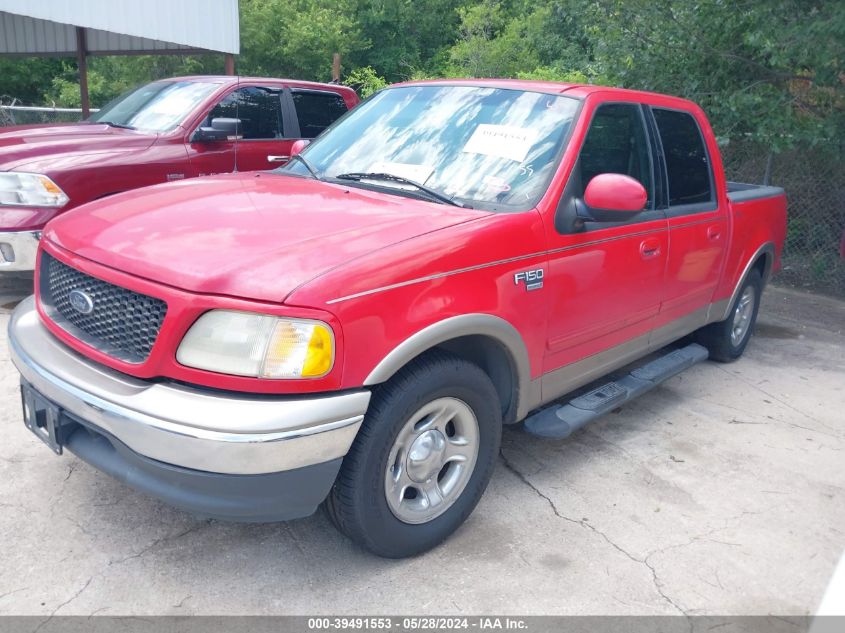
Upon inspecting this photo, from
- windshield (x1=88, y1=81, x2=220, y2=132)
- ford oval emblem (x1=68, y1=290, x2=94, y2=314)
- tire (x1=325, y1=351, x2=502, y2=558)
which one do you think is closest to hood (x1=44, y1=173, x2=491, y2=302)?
ford oval emblem (x1=68, y1=290, x2=94, y2=314)

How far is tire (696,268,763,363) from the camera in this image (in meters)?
5.46

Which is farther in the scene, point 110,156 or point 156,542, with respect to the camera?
point 110,156

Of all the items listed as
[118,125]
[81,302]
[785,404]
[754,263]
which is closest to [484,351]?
[81,302]

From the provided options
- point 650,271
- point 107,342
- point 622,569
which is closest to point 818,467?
point 650,271

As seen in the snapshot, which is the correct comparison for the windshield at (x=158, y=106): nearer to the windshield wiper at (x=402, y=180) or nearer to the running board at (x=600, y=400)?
the windshield wiper at (x=402, y=180)

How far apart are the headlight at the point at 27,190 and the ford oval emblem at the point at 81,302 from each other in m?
3.19

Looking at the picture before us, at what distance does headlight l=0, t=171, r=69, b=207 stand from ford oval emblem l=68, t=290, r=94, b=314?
3192mm

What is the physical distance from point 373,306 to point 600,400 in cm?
172

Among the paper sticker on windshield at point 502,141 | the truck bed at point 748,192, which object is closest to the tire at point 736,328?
the truck bed at point 748,192

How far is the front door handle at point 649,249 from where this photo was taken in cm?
389

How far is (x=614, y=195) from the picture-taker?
3279 millimetres

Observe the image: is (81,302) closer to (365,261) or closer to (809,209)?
(365,261)

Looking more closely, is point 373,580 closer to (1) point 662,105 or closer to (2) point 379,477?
(2) point 379,477

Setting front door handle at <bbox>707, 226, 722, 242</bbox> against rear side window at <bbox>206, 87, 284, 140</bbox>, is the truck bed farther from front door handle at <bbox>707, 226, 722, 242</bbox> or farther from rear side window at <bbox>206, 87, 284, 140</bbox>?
rear side window at <bbox>206, 87, 284, 140</bbox>
